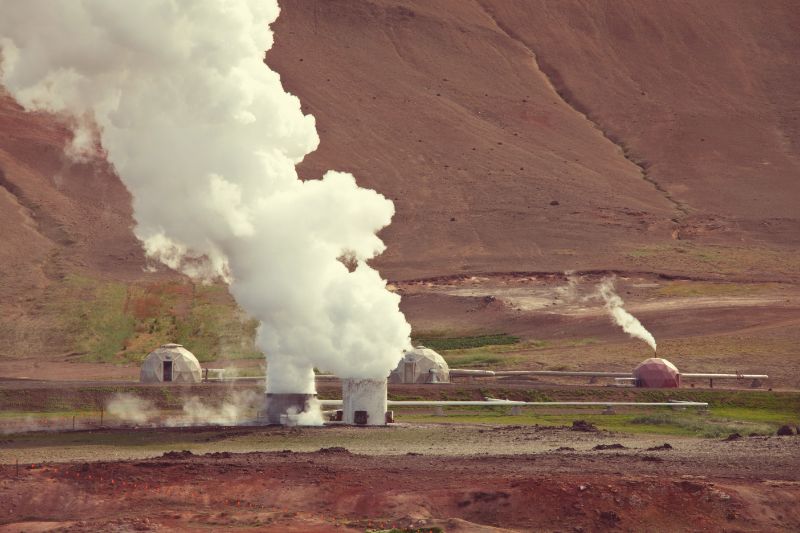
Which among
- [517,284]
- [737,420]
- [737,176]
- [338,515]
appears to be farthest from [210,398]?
[737,176]

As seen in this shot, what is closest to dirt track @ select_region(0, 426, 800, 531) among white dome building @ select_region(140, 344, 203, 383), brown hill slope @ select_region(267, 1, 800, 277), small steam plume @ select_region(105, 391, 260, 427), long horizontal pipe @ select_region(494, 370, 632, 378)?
small steam plume @ select_region(105, 391, 260, 427)

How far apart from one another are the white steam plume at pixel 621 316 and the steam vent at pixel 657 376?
45.1 ft

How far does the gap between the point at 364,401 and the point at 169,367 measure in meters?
27.4

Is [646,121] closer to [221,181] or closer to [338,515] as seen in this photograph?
[221,181]

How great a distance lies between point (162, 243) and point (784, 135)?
489 feet

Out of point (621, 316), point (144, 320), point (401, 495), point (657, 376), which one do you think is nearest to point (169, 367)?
point (657, 376)

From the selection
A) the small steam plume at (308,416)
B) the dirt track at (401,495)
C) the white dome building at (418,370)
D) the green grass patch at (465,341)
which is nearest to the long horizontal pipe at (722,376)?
the white dome building at (418,370)

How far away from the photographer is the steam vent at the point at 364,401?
57969 mm

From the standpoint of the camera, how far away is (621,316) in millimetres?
110375

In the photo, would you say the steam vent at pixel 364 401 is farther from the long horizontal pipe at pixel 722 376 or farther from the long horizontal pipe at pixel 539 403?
the long horizontal pipe at pixel 722 376

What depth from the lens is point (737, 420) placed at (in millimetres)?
65375

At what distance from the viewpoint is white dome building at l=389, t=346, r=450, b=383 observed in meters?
82.2

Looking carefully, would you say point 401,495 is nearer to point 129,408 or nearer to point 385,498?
point 385,498

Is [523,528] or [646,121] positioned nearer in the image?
[523,528]
